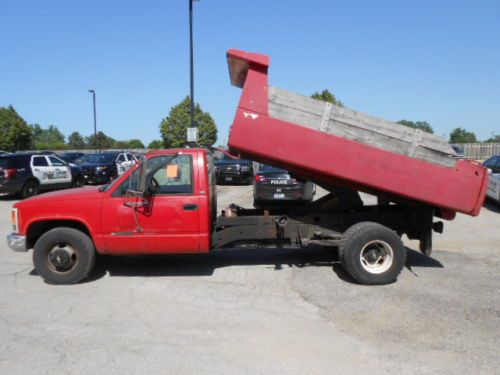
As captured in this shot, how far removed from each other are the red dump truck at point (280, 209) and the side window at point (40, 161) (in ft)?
38.9

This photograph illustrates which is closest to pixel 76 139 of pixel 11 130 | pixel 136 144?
pixel 136 144

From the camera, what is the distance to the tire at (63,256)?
5.78 metres

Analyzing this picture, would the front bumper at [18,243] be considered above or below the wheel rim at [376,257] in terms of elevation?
above

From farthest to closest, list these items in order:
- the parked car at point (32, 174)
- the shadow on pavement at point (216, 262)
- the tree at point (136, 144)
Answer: the tree at point (136, 144) < the parked car at point (32, 174) < the shadow on pavement at point (216, 262)

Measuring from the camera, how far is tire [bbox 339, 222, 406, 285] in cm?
572

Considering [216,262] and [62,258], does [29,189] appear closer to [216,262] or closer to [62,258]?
[62,258]

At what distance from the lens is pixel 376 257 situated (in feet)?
19.4

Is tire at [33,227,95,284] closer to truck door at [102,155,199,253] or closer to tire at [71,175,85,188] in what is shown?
truck door at [102,155,199,253]

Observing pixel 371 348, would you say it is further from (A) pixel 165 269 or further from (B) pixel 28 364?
(A) pixel 165 269

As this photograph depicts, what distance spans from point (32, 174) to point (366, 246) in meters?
14.3

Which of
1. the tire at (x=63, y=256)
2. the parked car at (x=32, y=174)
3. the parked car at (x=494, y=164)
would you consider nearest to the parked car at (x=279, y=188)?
the parked car at (x=494, y=164)

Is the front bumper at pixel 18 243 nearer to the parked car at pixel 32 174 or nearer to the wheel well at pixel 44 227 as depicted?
the wheel well at pixel 44 227

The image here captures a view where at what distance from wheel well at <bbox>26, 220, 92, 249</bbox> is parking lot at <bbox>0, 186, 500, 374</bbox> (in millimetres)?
579

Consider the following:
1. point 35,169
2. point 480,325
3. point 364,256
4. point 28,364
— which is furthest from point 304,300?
point 35,169
